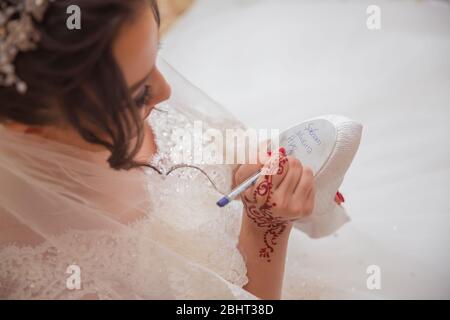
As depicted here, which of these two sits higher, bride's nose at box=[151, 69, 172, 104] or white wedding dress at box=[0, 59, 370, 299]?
bride's nose at box=[151, 69, 172, 104]

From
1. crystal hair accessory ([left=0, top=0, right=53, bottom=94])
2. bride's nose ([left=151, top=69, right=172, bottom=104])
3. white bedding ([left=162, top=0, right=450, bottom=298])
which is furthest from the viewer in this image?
white bedding ([left=162, top=0, right=450, bottom=298])

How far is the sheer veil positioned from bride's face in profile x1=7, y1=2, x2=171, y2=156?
4 centimetres

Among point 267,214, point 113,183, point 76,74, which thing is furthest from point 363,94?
point 76,74

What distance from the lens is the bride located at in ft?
1.90

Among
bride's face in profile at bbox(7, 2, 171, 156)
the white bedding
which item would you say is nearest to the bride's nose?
bride's face in profile at bbox(7, 2, 171, 156)

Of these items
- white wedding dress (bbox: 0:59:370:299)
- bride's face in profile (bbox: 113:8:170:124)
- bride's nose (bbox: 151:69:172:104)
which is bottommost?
white wedding dress (bbox: 0:59:370:299)

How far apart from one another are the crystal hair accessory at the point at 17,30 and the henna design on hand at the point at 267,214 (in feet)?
1.12

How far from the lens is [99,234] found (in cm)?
75

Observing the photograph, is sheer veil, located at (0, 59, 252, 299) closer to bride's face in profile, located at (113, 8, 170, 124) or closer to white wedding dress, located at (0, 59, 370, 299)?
white wedding dress, located at (0, 59, 370, 299)

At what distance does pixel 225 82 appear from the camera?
1.30 meters

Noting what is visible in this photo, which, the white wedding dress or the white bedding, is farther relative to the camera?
the white bedding

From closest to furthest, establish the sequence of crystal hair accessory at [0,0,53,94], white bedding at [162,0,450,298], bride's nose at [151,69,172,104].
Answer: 1. crystal hair accessory at [0,0,53,94]
2. bride's nose at [151,69,172,104]
3. white bedding at [162,0,450,298]
